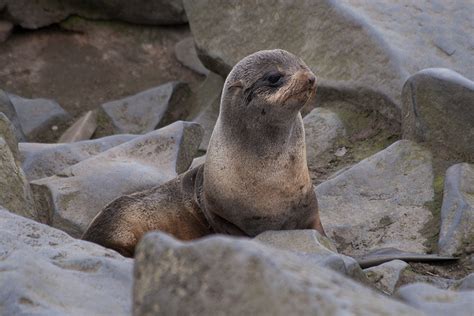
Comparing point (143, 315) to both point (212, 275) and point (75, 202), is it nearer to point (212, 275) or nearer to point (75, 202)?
point (212, 275)

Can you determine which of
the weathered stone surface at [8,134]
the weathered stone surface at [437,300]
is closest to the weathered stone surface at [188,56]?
the weathered stone surface at [8,134]

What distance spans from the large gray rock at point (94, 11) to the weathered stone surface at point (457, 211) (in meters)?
7.04

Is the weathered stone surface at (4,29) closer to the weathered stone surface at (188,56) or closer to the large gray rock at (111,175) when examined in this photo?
the weathered stone surface at (188,56)

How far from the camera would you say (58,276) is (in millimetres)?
3676

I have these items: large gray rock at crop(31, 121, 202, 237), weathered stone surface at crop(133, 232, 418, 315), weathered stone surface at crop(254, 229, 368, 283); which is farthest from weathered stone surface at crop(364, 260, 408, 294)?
weathered stone surface at crop(133, 232, 418, 315)

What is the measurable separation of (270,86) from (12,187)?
1.66 m

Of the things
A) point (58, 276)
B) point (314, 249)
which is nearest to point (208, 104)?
point (314, 249)

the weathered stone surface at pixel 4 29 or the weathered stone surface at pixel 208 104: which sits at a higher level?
the weathered stone surface at pixel 208 104

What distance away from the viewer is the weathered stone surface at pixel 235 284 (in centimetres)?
235

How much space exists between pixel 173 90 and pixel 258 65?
20.2ft

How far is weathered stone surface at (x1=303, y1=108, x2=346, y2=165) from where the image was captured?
8.03m

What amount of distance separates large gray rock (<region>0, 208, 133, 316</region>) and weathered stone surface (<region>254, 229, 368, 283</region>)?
2.13ft

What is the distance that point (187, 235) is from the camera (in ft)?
20.4

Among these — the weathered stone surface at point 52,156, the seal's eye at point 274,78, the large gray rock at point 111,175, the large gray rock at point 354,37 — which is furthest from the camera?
the large gray rock at point 354,37
